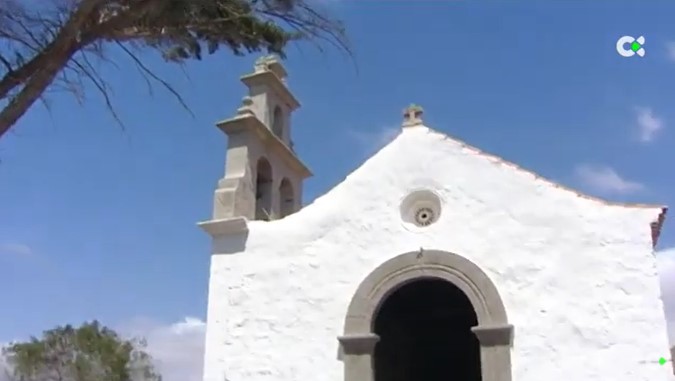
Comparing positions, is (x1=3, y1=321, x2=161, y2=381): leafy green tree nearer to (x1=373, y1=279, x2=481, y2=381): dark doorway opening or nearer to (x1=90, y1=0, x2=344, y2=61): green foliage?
(x1=373, y1=279, x2=481, y2=381): dark doorway opening

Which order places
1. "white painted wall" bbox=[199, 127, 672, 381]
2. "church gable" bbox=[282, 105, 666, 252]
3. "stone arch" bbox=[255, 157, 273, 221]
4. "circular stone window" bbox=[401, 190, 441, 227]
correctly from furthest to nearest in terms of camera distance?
"stone arch" bbox=[255, 157, 273, 221] < "circular stone window" bbox=[401, 190, 441, 227] < "church gable" bbox=[282, 105, 666, 252] < "white painted wall" bbox=[199, 127, 672, 381]

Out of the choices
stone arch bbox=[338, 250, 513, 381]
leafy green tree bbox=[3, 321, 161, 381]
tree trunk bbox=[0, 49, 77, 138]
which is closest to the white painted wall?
stone arch bbox=[338, 250, 513, 381]

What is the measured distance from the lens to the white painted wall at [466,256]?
891cm

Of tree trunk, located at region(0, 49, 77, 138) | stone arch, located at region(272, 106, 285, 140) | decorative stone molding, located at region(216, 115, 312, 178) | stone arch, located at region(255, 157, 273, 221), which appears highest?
stone arch, located at region(272, 106, 285, 140)

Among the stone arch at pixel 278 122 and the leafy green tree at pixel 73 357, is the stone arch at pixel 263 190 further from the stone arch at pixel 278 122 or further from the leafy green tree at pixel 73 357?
the leafy green tree at pixel 73 357

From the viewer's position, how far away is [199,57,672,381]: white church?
8961 millimetres

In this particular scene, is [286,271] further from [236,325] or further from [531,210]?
[531,210]

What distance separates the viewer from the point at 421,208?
10.2 m

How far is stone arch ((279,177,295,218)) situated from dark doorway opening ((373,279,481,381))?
248 cm

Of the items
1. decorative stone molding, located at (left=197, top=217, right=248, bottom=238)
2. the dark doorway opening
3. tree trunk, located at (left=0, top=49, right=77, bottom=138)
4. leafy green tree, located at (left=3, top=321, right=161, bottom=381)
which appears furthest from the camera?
leafy green tree, located at (left=3, top=321, right=161, bottom=381)

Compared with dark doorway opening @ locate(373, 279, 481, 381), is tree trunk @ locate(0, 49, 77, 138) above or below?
above

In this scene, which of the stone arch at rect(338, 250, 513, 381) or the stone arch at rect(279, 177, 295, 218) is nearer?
the stone arch at rect(338, 250, 513, 381)

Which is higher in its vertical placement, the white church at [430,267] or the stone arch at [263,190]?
the stone arch at [263,190]

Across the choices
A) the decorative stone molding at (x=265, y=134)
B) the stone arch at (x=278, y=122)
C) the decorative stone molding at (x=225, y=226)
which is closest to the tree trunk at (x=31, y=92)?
the decorative stone molding at (x=225, y=226)
